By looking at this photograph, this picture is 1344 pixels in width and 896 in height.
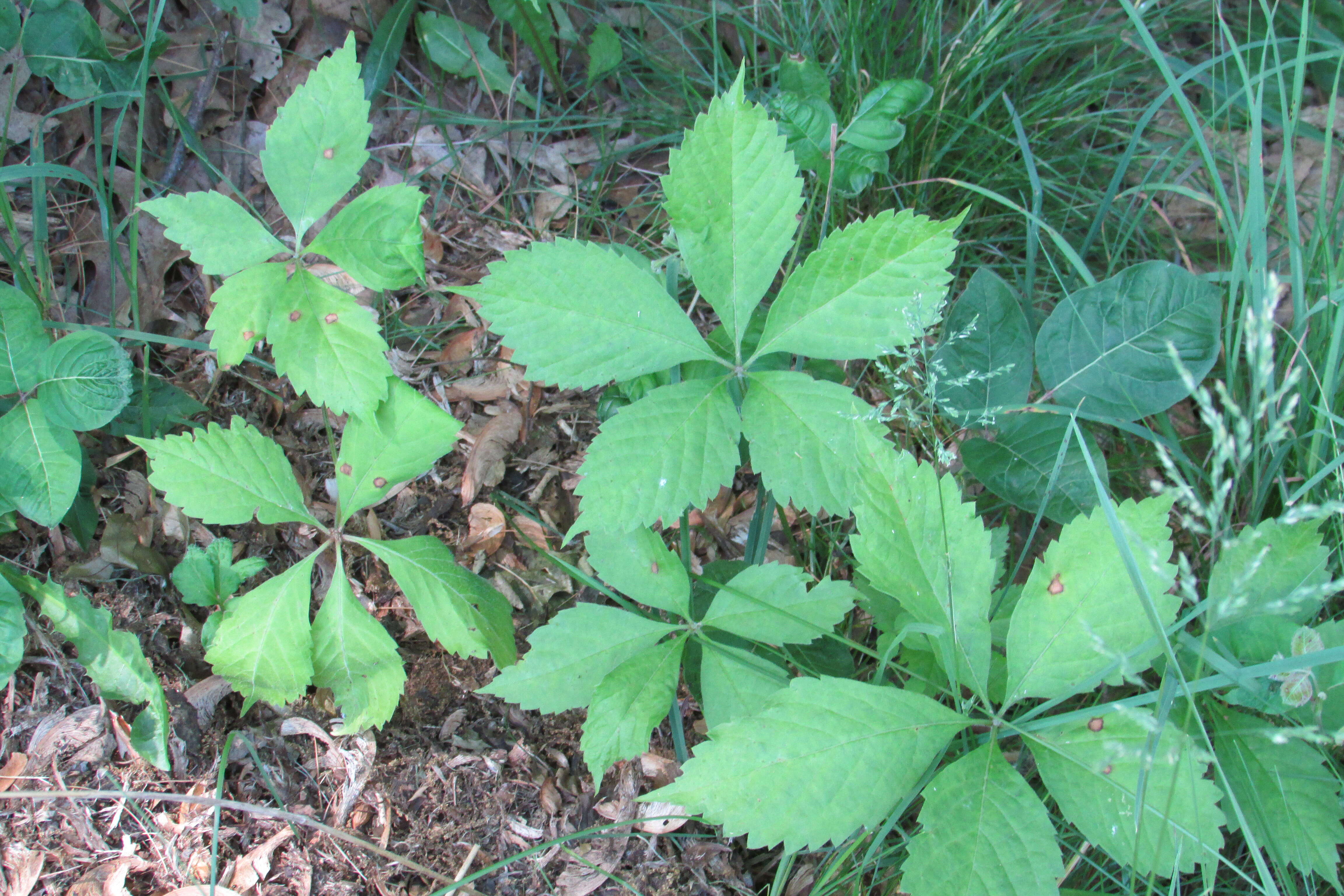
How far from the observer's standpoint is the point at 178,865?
1714mm

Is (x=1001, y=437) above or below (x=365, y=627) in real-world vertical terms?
above

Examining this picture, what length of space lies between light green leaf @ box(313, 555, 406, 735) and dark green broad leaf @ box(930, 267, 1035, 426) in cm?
139

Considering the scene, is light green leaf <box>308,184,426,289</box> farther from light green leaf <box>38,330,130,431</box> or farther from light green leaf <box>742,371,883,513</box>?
light green leaf <box>742,371,883,513</box>

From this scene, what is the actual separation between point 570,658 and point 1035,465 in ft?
3.78

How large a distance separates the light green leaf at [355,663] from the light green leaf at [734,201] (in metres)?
1.01

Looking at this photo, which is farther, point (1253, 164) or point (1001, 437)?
point (1001, 437)

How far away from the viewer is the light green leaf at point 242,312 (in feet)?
6.03

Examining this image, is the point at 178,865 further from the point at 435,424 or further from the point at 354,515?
the point at 435,424

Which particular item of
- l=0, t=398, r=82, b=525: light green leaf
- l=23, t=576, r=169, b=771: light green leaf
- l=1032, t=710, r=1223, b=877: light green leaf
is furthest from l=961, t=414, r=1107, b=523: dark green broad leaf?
l=0, t=398, r=82, b=525: light green leaf

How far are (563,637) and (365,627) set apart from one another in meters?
0.45

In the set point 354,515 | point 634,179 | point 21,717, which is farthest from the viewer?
point 634,179

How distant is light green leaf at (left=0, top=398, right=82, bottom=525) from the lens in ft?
6.15

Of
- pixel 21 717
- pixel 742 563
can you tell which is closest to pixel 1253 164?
pixel 742 563

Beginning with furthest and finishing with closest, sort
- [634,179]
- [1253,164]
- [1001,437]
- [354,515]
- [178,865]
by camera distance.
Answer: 1. [634,179]
2. [354,515]
3. [1001,437]
4. [1253,164]
5. [178,865]
